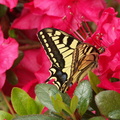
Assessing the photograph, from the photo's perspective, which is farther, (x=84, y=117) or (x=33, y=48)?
(x=33, y=48)

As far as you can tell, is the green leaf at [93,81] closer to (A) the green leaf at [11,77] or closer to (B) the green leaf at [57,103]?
(B) the green leaf at [57,103]

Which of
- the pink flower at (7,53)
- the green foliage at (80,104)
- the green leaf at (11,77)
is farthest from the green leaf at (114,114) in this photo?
the green leaf at (11,77)

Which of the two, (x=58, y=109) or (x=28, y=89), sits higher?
(x=58, y=109)

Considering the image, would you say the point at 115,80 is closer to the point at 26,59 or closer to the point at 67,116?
the point at 67,116

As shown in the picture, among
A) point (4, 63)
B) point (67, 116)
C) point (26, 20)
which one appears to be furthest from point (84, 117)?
point (26, 20)

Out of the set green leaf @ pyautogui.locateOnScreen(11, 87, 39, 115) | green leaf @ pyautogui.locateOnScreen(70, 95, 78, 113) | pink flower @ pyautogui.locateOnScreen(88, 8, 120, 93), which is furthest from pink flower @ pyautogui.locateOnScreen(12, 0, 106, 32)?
green leaf @ pyautogui.locateOnScreen(70, 95, 78, 113)
